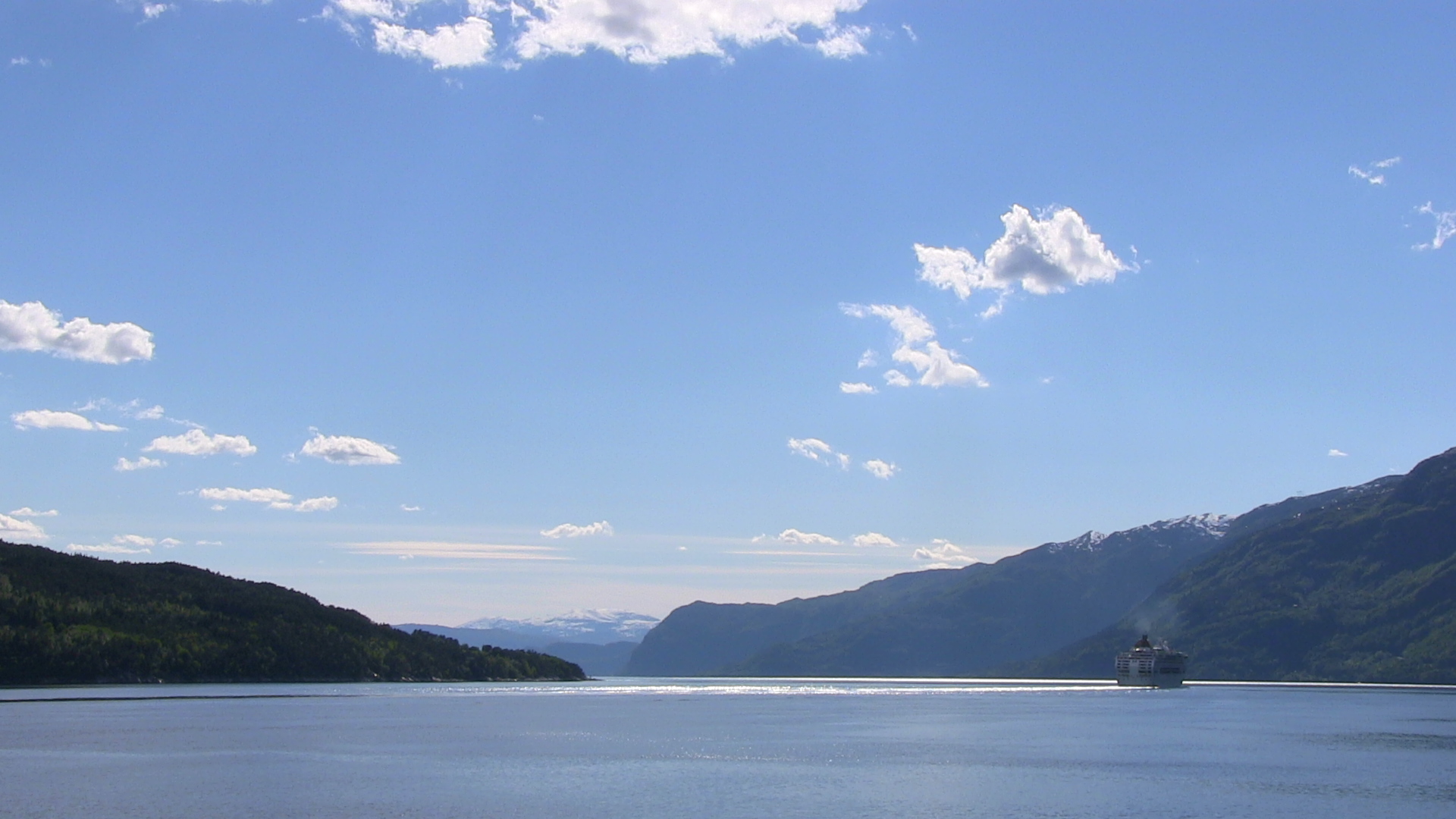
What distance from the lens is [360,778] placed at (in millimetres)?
89500

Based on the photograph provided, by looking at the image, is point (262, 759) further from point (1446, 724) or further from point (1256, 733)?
point (1446, 724)

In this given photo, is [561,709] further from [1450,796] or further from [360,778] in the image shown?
[1450,796]

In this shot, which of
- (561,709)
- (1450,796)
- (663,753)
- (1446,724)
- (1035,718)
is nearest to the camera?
(1450,796)

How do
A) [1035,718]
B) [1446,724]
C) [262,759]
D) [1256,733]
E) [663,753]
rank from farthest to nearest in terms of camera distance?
[1035,718]
[1446,724]
[1256,733]
[663,753]
[262,759]

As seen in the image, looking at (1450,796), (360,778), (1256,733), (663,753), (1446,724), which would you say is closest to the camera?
(1450,796)

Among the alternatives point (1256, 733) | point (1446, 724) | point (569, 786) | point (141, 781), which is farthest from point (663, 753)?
point (1446, 724)

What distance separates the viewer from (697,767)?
98688mm

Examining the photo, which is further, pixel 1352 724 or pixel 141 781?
pixel 1352 724

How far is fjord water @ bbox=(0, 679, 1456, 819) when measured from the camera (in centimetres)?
7494

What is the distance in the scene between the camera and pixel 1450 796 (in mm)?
80562

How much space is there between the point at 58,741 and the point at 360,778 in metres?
42.5

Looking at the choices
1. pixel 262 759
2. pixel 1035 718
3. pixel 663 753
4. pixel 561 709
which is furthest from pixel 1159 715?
pixel 262 759

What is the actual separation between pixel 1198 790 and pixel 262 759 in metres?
71.4

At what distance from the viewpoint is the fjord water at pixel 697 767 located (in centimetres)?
7494
